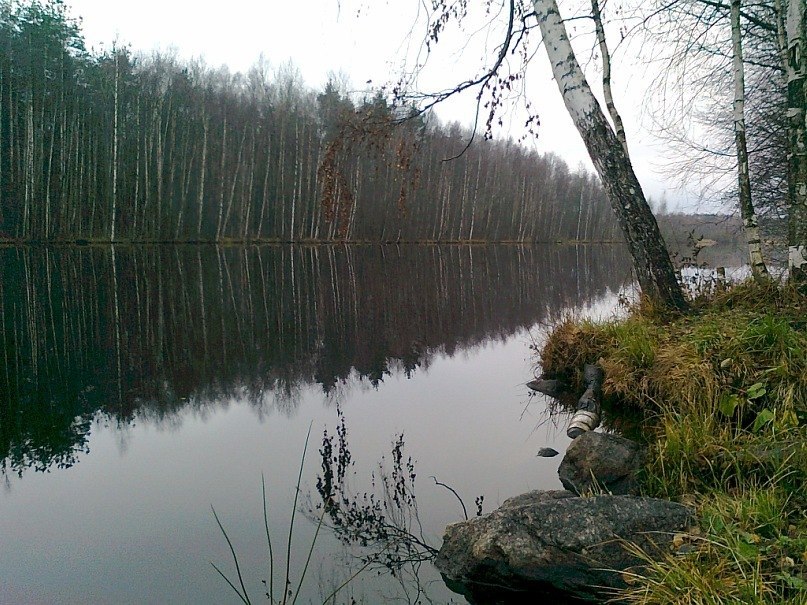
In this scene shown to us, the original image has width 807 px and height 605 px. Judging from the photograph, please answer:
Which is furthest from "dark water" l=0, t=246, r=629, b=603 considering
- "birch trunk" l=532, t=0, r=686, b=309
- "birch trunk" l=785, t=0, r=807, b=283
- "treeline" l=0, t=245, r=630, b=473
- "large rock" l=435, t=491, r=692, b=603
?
"birch trunk" l=785, t=0, r=807, b=283

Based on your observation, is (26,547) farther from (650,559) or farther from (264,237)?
(264,237)

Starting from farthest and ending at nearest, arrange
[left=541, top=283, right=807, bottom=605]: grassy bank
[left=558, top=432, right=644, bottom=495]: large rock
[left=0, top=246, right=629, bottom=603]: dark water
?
[left=558, top=432, right=644, bottom=495]: large rock < [left=0, top=246, right=629, bottom=603]: dark water < [left=541, top=283, right=807, bottom=605]: grassy bank

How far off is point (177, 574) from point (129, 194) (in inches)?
1270

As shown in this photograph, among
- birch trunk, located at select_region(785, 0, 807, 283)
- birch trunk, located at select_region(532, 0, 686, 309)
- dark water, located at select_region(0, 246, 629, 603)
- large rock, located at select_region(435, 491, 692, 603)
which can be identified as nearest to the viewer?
large rock, located at select_region(435, 491, 692, 603)

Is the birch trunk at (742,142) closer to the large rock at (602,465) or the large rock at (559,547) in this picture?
the large rock at (602,465)

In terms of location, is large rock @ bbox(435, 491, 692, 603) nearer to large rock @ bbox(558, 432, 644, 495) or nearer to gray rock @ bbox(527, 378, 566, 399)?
large rock @ bbox(558, 432, 644, 495)

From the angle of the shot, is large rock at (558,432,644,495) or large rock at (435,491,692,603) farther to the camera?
large rock at (558,432,644,495)

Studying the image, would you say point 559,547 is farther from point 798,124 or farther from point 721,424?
point 798,124

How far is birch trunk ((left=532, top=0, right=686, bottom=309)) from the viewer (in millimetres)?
5797

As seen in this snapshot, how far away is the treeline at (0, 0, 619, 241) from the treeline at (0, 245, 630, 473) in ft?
29.8

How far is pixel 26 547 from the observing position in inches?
126

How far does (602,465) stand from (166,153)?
34.4m

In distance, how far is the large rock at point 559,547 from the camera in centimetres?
266

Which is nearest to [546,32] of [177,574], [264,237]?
[177,574]
